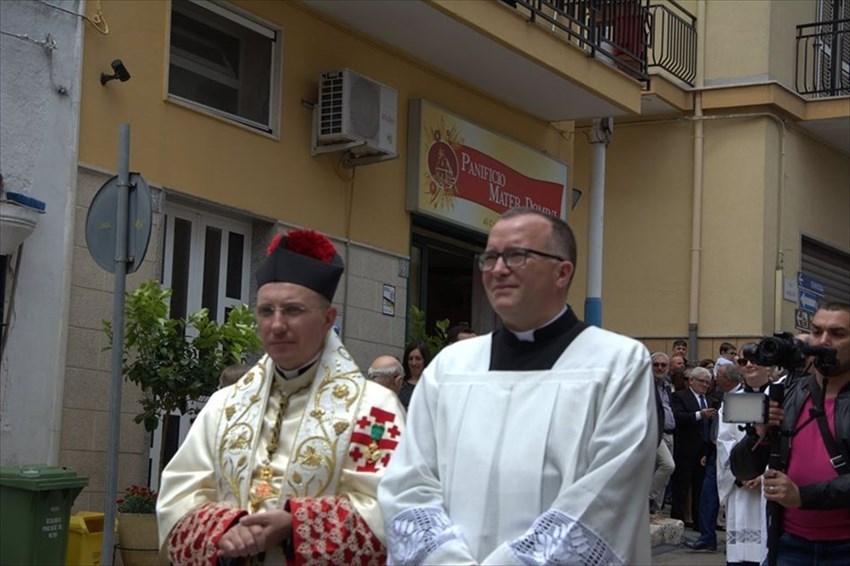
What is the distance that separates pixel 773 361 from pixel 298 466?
2661 millimetres

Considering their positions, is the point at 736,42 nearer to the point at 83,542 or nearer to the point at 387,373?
the point at 387,373

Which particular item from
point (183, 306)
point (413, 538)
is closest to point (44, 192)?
point (183, 306)

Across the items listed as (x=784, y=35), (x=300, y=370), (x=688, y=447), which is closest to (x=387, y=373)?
(x=300, y=370)

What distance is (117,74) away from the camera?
11.0 metres

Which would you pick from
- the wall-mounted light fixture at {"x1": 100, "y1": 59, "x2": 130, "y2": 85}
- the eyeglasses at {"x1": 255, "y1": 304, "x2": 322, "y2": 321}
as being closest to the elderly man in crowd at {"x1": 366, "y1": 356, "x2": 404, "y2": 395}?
the wall-mounted light fixture at {"x1": 100, "y1": 59, "x2": 130, "y2": 85}

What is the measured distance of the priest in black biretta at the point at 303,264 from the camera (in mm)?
5129

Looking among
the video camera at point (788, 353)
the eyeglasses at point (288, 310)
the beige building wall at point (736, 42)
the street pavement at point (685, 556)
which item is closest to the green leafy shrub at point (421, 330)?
the street pavement at point (685, 556)

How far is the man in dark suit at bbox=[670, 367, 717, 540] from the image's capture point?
610 inches

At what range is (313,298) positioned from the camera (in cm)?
511

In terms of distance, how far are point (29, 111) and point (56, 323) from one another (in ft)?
5.10

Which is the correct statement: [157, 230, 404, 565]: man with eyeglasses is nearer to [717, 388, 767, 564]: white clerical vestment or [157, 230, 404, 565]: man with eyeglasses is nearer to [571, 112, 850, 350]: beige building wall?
[717, 388, 767, 564]: white clerical vestment

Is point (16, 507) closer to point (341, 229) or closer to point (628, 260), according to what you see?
point (341, 229)

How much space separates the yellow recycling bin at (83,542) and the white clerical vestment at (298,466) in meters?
4.94

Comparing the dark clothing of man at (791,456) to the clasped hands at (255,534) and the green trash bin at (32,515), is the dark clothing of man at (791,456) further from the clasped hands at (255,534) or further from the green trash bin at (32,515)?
the green trash bin at (32,515)
